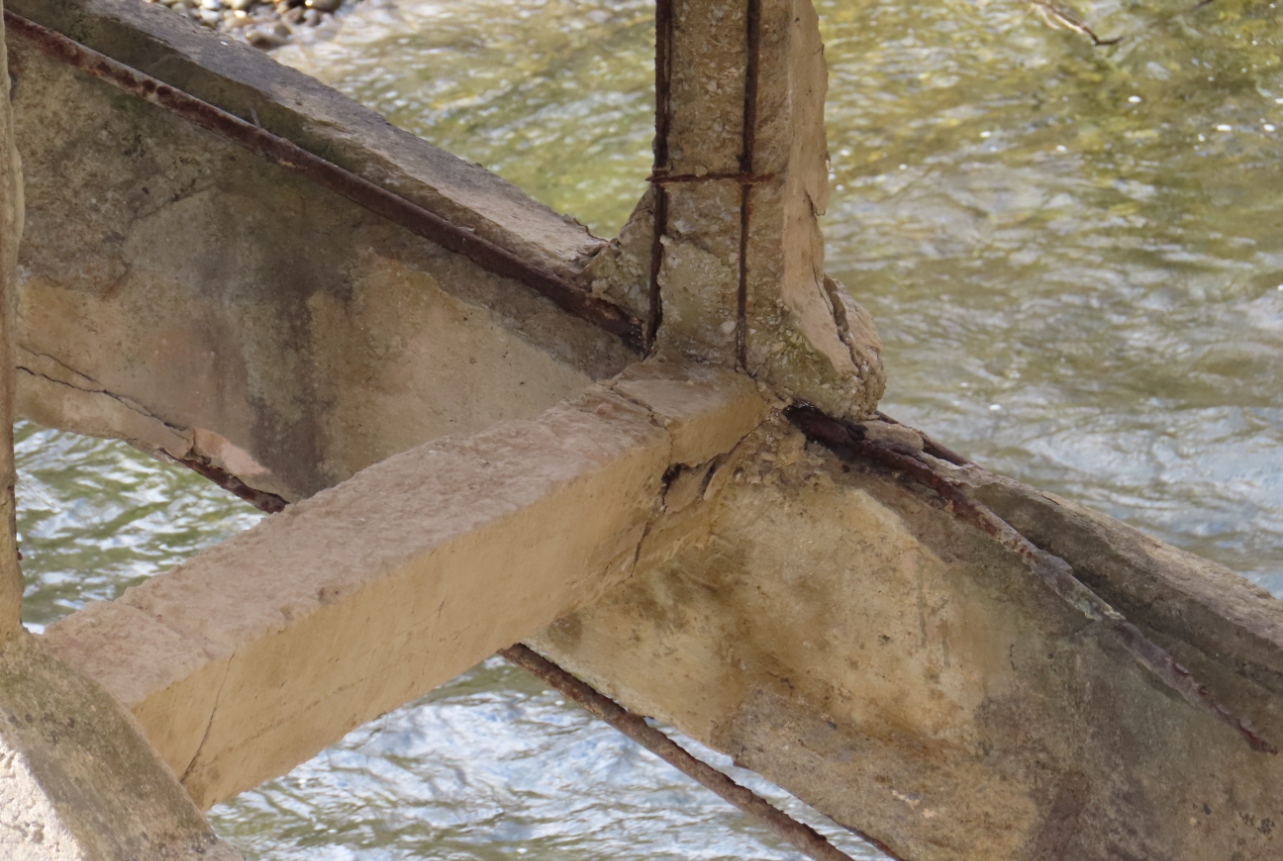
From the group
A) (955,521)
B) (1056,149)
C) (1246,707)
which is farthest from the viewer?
(1056,149)

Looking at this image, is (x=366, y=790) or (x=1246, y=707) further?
(x=366, y=790)

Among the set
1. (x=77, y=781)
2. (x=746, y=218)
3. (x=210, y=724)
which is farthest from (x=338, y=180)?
(x=77, y=781)

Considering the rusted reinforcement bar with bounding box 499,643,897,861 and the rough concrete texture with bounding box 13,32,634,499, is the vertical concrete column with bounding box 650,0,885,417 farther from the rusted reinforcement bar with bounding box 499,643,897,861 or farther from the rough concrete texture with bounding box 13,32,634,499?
the rusted reinforcement bar with bounding box 499,643,897,861

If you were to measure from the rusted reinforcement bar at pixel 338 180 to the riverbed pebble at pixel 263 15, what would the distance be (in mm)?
5929

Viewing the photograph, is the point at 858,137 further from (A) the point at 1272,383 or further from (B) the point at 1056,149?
(A) the point at 1272,383

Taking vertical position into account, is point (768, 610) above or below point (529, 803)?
above

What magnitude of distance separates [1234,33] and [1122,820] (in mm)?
6946

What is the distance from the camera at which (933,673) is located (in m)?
2.73

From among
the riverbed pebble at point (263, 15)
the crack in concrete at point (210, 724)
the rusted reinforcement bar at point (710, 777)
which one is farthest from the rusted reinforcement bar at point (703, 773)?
the riverbed pebble at point (263, 15)

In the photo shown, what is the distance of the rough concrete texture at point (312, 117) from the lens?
10.1ft

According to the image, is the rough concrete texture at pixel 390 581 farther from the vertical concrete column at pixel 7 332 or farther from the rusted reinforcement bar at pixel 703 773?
the rusted reinforcement bar at pixel 703 773

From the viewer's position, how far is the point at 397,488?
2258 mm

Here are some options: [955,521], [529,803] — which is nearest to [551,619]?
[955,521]

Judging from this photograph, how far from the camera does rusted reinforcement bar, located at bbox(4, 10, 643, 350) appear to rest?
2918 millimetres
